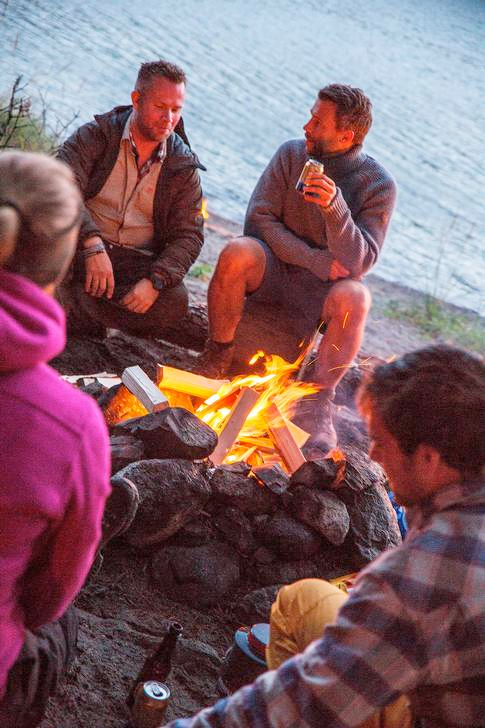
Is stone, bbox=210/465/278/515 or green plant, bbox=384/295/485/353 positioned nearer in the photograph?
stone, bbox=210/465/278/515

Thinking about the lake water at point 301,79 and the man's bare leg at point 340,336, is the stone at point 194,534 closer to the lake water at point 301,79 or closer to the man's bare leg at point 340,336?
the man's bare leg at point 340,336

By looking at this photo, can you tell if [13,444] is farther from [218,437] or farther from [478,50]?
[478,50]

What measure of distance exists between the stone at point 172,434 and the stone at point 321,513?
453 millimetres

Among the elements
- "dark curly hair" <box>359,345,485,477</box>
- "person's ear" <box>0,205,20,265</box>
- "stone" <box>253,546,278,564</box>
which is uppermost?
"person's ear" <box>0,205,20,265</box>

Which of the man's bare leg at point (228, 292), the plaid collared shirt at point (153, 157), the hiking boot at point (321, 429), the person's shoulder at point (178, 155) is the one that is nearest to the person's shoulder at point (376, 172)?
the man's bare leg at point (228, 292)

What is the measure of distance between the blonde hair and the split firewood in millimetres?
2531

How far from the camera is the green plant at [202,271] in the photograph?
24.0 ft

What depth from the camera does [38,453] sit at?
5.62ft

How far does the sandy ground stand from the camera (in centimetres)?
276

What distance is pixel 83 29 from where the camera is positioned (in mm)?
16266

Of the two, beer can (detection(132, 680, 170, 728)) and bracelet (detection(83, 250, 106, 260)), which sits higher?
bracelet (detection(83, 250, 106, 260))

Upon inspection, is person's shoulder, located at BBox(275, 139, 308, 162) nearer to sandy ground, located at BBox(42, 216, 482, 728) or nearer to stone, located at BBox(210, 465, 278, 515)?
stone, located at BBox(210, 465, 278, 515)

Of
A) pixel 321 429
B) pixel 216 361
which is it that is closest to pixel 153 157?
pixel 216 361

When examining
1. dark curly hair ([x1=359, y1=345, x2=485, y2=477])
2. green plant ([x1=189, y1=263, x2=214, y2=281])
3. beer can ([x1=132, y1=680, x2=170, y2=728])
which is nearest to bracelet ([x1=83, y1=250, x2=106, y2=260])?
green plant ([x1=189, y1=263, x2=214, y2=281])
